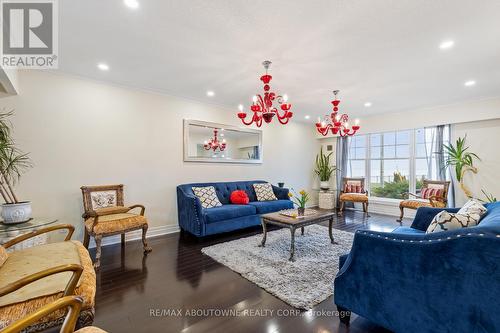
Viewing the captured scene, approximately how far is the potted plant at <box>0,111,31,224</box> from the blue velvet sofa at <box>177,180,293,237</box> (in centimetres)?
199

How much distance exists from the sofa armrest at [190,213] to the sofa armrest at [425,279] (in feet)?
8.13

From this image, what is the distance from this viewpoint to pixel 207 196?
4324 mm

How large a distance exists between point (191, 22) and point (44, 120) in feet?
8.69

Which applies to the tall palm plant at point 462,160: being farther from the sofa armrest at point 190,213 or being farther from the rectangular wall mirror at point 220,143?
Result: the sofa armrest at point 190,213

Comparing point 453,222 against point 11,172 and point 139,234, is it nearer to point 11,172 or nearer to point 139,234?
point 139,234

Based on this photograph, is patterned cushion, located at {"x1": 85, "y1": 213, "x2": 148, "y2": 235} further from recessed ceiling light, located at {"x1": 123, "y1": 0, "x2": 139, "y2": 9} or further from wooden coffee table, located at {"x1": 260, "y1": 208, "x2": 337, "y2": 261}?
recessed ceiling light, located at {"x1": 123, "y1": 0, "x2": 139, "y2": 9}

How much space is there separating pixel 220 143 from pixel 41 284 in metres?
3.92

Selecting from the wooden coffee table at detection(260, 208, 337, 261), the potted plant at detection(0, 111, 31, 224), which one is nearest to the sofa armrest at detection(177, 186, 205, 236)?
the wooden coffee table at detection(260, 208, 337, 261)

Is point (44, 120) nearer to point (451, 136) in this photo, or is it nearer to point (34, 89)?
point (34, 89)

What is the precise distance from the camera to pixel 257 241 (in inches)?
147

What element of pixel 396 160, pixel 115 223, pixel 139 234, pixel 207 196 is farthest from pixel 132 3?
pixel 396 160

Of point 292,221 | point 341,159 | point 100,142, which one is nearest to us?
point 292,221

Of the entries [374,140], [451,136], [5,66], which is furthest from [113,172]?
[451,136]

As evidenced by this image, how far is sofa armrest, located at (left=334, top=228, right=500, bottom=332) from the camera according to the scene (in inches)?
48.0
